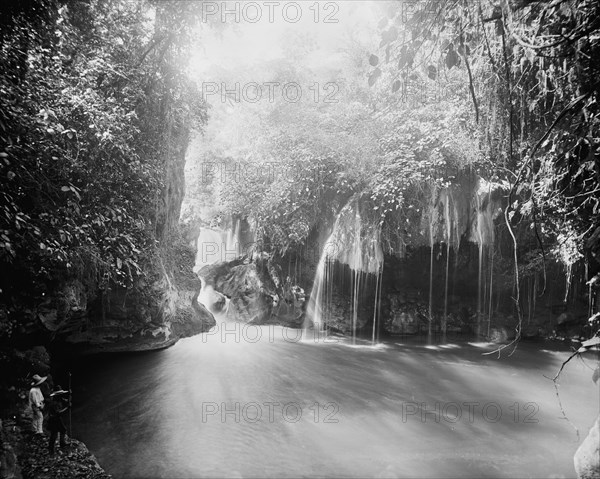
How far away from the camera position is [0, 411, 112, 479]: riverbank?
4.37 metres

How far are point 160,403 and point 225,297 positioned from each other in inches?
327

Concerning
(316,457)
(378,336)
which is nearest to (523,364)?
(378,336)

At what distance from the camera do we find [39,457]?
16.1ft

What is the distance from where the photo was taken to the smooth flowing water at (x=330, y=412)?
18.6ft

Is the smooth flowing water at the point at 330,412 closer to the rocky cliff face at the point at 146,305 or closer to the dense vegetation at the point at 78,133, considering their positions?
the rocky cliff face at the point at 146,305

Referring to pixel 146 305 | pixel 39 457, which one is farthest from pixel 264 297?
pixel 39 457

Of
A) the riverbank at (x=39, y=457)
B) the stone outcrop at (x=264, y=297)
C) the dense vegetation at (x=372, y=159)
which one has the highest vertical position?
the dense vegetation at (x=372, y=159)

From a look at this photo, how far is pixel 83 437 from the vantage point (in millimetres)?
6129

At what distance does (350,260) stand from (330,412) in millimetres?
5989

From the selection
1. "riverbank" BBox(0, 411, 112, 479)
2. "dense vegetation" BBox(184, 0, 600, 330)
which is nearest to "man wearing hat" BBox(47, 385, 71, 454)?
"riverbank" BBox(0, 411, 112, 479)

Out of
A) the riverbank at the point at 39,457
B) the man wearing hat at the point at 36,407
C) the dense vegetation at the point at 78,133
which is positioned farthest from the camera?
the man wearing hat at the point at 36,407

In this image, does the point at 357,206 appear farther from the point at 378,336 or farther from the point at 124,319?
the point at 124,319

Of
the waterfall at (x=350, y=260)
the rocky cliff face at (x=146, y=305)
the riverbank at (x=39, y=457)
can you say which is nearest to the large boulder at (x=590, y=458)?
the riverbank at (x=39, y=457)

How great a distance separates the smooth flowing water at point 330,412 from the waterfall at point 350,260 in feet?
6.72
